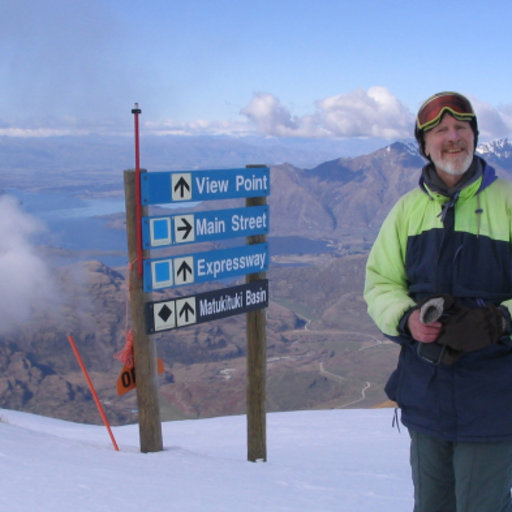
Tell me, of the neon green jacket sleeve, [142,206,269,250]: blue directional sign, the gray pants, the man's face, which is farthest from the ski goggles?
[142,206,269,250]: blue directional sign

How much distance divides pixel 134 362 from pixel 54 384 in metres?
174

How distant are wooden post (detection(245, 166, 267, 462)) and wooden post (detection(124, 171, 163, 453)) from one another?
885mm

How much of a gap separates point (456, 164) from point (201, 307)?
3607 millimetres

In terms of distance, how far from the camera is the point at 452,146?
282 centimetres

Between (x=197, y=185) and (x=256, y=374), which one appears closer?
(x=197, y=185)

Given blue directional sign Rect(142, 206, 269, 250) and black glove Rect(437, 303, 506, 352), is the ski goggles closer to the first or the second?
black glove Rect(437, 303, 506, 352)

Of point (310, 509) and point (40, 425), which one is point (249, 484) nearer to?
point (310, 509)

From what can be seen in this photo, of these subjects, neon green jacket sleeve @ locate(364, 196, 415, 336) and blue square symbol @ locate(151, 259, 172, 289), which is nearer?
neon green jacket sleeve @ locate(364, 196, 415, 336)

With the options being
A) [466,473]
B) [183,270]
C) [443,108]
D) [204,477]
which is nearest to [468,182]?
[443,108]

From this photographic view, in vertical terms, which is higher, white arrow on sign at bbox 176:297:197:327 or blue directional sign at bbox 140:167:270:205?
blue directional sign at bbox 140:167:270:205

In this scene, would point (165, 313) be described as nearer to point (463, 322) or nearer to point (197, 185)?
point (197, 185)

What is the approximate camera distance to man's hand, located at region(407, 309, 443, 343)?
2621 millimetres

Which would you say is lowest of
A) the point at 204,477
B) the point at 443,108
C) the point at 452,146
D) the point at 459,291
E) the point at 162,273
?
the point at 204,477

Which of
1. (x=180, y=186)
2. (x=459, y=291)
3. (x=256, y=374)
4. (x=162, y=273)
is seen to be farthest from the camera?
(x=256, y=374)
